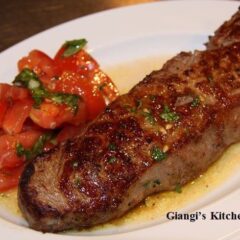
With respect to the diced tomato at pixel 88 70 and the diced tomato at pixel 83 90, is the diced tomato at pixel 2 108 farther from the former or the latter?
A: the diced tomato at pixel 88 70

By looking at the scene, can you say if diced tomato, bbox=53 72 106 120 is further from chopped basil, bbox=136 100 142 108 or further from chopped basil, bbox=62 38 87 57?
chopped basil, bbox=136 100 142 108

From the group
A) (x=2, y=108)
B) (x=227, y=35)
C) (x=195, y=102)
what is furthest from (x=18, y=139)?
(x=227, y=35)

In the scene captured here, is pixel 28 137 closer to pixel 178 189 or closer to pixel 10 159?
pixel 10 159

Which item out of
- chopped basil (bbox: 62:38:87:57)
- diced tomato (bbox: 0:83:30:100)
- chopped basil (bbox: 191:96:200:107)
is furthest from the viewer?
chopped basil (bbox: 62:38:87:57)

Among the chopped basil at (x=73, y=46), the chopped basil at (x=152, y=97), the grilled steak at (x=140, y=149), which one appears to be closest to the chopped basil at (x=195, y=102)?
the grilled steak at (x=140, y=149)

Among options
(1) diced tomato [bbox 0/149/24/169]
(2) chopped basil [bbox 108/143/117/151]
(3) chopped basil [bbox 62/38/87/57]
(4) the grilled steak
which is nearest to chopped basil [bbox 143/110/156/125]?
(4) the grilled steak
